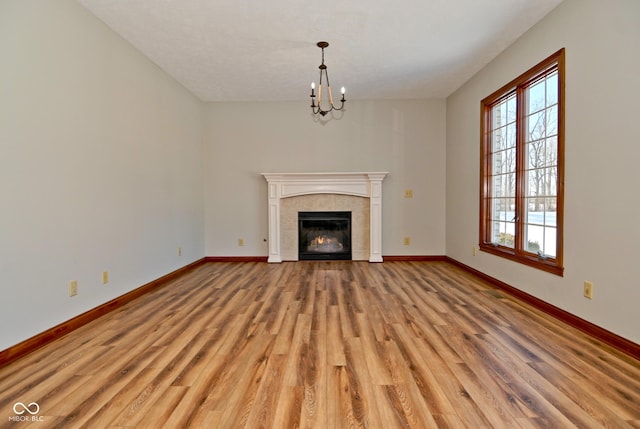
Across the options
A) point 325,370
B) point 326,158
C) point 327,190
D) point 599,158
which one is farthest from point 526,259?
point 326,158

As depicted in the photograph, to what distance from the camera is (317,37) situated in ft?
10.7

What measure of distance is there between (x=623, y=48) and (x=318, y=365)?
2.92 meters

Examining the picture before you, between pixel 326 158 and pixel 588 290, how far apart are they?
152 inches

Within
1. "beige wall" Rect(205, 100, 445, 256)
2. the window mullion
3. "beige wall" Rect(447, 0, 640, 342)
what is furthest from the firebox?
"beige wall" Rect(447, 0, 640, 342)

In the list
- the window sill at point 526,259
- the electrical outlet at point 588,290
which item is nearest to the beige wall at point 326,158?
the window sill at point 526,259

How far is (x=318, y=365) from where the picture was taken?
195cm

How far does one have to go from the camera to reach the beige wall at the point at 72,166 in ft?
6.82

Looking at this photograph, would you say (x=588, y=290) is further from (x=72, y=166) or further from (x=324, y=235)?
(x=72, y=166)

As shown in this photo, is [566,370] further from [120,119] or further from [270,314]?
[120,119]

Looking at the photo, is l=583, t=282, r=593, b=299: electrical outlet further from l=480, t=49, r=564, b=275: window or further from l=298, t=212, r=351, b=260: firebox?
l=298, t=212, r=351, b=260: firebox

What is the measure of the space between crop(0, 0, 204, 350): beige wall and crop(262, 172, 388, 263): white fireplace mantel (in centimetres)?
171

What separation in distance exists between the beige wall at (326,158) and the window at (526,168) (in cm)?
129

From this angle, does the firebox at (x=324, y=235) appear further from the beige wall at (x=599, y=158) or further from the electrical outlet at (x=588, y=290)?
the electrical outlet at (x=588, y=290)

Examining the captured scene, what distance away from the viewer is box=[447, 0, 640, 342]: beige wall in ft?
6.95
